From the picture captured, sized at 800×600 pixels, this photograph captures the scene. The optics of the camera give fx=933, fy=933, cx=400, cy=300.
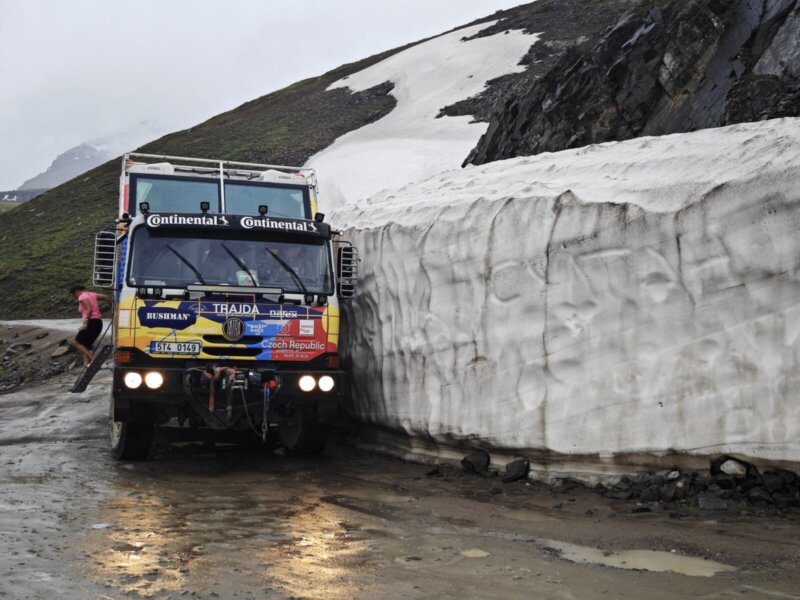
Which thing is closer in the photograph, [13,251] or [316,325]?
[316,325]

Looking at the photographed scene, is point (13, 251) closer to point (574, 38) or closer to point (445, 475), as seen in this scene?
point (574, 38)

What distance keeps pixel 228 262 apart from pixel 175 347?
3.62ft

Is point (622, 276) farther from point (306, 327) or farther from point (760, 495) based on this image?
point (306, 327)

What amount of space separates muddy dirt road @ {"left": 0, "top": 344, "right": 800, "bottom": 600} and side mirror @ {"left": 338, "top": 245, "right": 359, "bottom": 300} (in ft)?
6.35

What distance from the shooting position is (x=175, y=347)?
368 inches

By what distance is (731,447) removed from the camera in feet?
22.3

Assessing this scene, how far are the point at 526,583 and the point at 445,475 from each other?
3882 mm

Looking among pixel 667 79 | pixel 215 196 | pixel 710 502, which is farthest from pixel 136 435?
pixel 667 79

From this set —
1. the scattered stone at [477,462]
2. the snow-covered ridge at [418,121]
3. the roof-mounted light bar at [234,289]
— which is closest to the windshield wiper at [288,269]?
the roof-mounted light bar at [234,289]

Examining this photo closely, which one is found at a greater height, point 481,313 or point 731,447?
point 481,313

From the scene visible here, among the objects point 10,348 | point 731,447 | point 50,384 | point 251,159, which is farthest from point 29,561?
point 251,159

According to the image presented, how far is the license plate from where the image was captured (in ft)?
30.5

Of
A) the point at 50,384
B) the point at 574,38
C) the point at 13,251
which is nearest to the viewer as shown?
the point at 50,384

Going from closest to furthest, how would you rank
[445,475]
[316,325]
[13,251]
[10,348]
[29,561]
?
[29,561], [445,475], [316,325], [10,348], [13,251]
